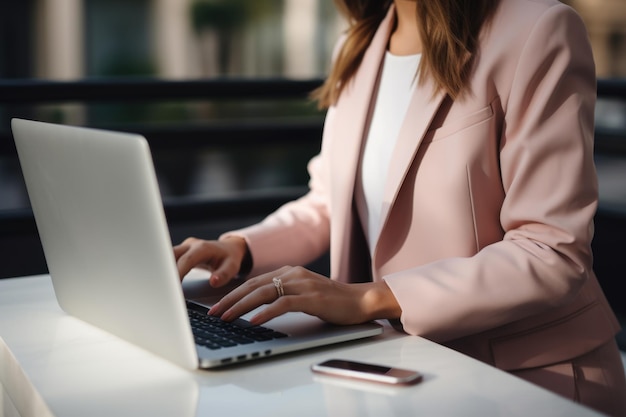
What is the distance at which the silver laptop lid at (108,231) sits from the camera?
2.62ft

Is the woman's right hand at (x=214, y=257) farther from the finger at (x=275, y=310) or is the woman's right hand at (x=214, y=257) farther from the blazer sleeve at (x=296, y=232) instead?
the finger at (x=275, y=310)

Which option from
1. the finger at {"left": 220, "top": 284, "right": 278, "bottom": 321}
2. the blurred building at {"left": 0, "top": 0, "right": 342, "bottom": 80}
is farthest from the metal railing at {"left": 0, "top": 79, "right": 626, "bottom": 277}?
the blurred building at {"left": 0, "top": 0, "right": 342, "bottom": 80}

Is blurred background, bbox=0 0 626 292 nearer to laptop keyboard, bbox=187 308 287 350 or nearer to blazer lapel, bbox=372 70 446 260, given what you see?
blazer lapel, bbox=372 70 446 260

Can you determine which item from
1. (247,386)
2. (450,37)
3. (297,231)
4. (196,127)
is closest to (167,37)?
(196,127)

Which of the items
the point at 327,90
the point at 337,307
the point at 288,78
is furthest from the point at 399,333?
the point at 288,78

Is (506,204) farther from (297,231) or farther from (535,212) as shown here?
(297,231)

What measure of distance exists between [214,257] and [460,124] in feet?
1.42

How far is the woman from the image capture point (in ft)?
3.40

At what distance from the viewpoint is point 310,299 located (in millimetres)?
989

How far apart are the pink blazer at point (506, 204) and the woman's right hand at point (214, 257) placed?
23 centimetres

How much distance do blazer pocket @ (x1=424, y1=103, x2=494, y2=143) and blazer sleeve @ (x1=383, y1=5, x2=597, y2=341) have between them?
28 mm

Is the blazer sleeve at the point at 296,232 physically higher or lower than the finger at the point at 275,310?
lower

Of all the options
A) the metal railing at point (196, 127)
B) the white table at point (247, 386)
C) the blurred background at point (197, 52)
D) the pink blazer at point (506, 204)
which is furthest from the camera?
the blurred background at point (197, 52)

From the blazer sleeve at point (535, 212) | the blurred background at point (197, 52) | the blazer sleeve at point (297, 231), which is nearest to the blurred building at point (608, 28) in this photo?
the blurred background at point (197, 52)
